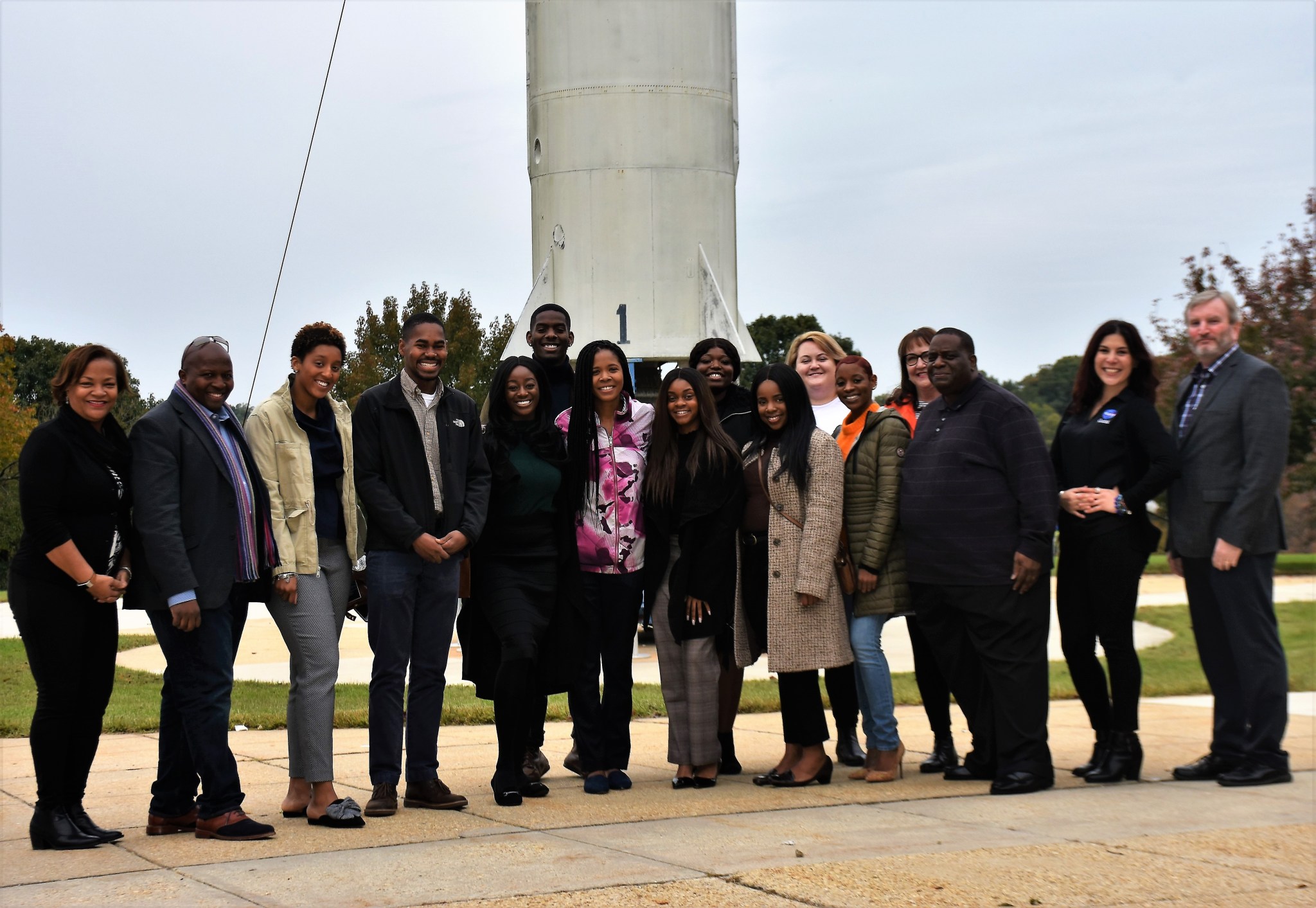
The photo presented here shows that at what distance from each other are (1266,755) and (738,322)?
8396 millimetres

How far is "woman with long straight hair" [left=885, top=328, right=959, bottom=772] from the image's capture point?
7.13 metres

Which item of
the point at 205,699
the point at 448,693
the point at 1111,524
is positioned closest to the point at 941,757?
the point at 1111,524

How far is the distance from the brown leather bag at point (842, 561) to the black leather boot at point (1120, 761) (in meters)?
1.37

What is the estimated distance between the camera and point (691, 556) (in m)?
6.69

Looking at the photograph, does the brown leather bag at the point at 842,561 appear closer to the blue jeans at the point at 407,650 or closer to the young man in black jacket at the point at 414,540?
the young man in black jacket at the point at 414,540

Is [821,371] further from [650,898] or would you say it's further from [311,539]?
[650,898]

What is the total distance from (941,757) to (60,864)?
4005 mm

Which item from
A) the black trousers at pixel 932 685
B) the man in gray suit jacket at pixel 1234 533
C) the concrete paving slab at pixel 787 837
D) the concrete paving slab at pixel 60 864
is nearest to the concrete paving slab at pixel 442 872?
the concrete paving slab at pixel 787 837

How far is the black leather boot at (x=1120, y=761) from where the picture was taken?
265 inches

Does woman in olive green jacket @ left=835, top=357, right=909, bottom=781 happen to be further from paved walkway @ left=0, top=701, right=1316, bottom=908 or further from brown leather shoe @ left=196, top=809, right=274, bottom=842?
brown leather shoe @ left=196, top=809, right=274, bottom=842

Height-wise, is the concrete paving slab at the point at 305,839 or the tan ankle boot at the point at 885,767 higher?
the tan ankle boot at the point at 885,767

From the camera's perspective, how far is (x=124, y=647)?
1472cm

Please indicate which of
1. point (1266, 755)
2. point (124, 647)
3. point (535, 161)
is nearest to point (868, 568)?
point (1266, 755)

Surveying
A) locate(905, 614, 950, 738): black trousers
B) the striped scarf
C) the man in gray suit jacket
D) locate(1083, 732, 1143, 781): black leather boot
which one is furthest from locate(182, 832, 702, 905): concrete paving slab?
the man in gray suit jacket
